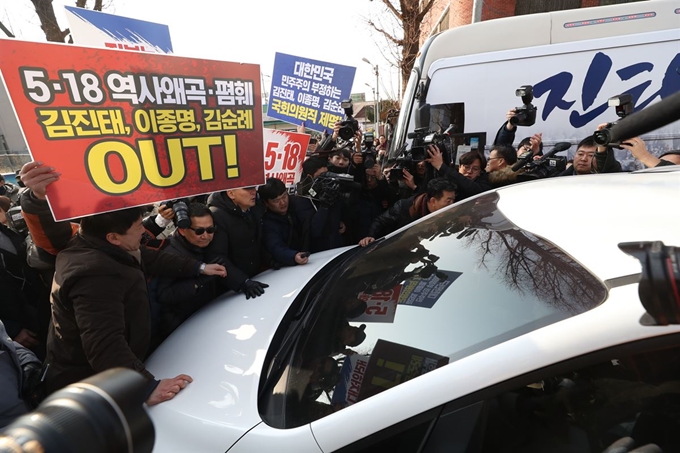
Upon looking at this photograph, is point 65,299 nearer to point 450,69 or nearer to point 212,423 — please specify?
point 212,423

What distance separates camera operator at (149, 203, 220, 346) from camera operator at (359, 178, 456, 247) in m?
0.99

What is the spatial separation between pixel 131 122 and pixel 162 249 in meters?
0.86

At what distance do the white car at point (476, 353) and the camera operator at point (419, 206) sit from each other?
45.1 inches

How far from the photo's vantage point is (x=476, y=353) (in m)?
0.98

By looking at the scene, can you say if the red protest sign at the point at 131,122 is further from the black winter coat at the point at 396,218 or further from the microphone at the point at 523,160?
the microphone at the point at 523,160

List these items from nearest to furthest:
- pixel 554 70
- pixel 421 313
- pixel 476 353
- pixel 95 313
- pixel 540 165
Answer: pixel 476 353
pixel 421 313
pixel 95 313
pixel 540 165
pixel 554 70

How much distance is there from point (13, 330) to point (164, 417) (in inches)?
65.2

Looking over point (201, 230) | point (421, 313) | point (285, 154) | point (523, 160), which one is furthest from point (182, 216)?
point (523, 160)

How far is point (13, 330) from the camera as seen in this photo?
2.27 meters

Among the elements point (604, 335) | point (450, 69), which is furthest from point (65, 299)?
point (450, 69)

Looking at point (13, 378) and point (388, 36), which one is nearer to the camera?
point (13, 378)

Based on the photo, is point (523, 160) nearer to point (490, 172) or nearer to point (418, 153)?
point (490, 172)

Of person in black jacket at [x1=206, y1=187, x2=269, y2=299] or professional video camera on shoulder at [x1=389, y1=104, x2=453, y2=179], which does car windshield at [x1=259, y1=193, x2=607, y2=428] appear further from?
professional video camera on shoulder at [x1=389, y1=104, x2=453, y2=179]

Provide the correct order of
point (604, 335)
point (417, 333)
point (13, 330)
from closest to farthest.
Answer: point (604, 335) < point (417, 333) < point (13, 330)
